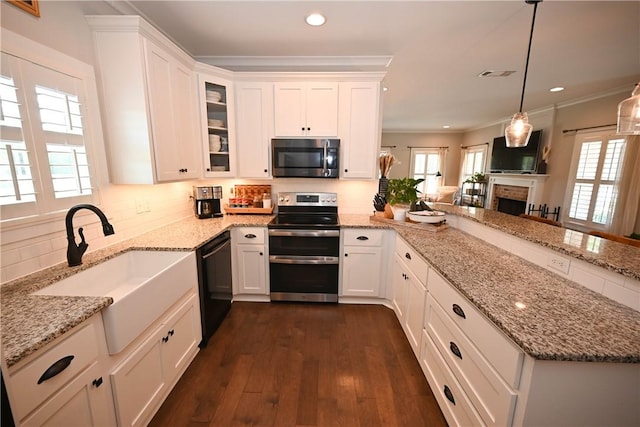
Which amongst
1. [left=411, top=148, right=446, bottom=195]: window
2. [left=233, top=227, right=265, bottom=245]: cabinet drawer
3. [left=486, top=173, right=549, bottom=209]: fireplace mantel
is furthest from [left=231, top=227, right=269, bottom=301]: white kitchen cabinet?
[left=411, top=148, right=446, bottom=195]: window

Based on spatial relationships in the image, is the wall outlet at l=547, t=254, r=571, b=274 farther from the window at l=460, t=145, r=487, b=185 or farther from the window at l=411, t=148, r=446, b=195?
the window at l=411, t=148, r=446, b=195

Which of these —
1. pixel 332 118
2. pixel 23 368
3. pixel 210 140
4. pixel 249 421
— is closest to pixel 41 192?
pixel 23 368

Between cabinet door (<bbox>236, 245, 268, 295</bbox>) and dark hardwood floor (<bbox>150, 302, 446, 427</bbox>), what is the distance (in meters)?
0.29

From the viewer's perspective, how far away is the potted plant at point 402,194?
2529mm

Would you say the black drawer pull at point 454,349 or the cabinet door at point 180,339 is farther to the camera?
the cabinet door at point 180,339

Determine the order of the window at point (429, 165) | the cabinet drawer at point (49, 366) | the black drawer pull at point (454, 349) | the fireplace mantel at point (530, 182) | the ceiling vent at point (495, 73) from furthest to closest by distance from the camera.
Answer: the window at point (429, 165) < the fireplace mantel at point (530, 182) < the ceiling vent at point (495, 73) < the black drawer pull at point (454, 349) < the cabinet drawer at point (49, 366)

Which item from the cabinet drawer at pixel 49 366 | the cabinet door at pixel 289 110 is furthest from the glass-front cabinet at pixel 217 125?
the cabinet drawer at pixel 49 366

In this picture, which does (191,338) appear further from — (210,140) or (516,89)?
(516,89)

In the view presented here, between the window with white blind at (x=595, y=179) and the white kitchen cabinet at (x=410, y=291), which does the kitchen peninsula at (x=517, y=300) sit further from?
the window with white blind at (x=595, y=179)

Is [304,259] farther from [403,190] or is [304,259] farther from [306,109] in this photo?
[306,109]

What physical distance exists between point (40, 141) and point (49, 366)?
3.99 feet

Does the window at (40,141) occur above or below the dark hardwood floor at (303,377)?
above

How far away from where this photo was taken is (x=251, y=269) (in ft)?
8.66

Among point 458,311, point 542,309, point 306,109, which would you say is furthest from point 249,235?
point 542,309
